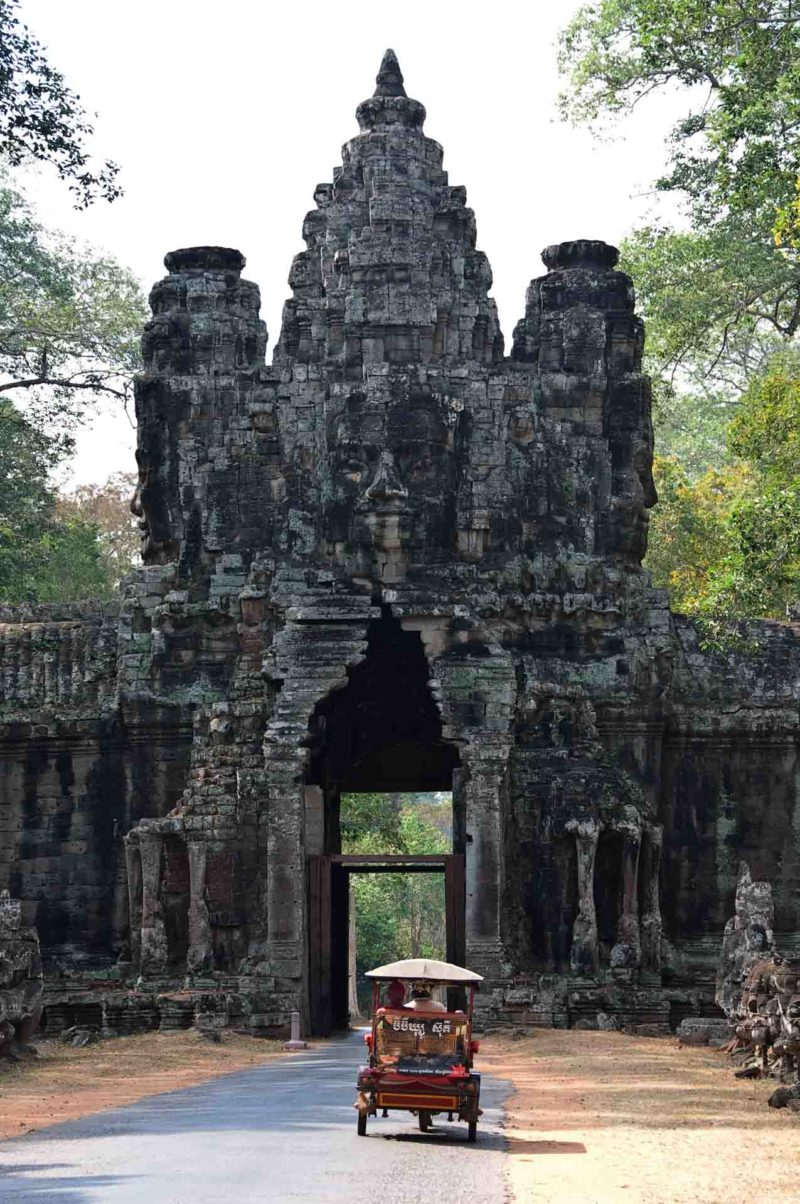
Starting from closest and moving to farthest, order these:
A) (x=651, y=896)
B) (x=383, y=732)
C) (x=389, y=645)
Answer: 1. (x=651, y=896)
2. (x=389, y=645)
3. (x=383, y=732)

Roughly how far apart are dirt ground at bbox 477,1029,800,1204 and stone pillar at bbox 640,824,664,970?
13.9 ft

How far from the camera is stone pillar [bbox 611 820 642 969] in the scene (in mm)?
28641

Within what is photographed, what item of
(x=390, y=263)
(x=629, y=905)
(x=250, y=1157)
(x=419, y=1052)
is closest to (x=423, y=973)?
(x=419, y=1052)

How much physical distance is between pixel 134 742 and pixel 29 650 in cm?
219

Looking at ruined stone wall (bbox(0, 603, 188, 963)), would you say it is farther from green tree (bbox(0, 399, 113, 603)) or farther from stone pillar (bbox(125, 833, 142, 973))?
green tree (bbox(0, 399, 113, 603))

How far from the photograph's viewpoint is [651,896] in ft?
95.8

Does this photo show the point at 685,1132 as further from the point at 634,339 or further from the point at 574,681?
the point at 634,339

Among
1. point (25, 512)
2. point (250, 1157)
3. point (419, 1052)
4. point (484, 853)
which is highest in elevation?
point (25, 512)

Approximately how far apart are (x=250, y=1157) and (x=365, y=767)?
20.2m

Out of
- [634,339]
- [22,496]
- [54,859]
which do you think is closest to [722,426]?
[22,496]

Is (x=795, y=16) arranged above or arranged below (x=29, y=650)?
above

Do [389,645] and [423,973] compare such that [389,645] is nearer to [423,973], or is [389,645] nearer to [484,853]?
[484,853]

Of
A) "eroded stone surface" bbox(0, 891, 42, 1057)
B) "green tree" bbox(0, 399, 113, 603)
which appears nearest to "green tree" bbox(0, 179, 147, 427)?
"green tree" bbox(0, 399, 113, 603)

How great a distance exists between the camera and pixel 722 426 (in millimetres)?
61469
